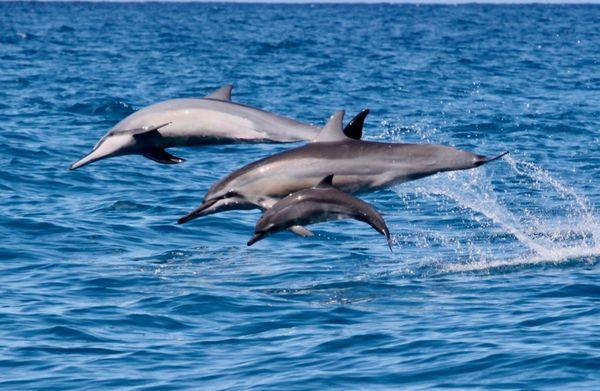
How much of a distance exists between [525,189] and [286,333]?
10165mm

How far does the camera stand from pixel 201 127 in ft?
32.2

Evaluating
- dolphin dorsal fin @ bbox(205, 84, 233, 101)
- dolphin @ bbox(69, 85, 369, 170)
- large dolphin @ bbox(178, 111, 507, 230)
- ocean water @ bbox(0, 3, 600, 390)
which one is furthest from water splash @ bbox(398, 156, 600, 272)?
dolphin @ bbox(69, 85, 369, 170)

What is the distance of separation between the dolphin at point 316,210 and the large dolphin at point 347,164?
23cm

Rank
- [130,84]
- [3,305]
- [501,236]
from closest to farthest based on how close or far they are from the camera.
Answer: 1. [3,305]
2. [501,236]
3. [130,84]

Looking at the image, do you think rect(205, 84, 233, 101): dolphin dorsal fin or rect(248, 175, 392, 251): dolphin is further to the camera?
rect(205, 84, 233, 101): dolphin dorsal fin

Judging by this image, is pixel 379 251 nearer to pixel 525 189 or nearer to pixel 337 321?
pixel 337 321

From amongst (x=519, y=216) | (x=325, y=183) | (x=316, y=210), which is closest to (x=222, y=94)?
(x=325, y=183)

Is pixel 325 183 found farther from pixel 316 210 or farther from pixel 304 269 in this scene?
pixel 304 269

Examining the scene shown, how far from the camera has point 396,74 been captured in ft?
143

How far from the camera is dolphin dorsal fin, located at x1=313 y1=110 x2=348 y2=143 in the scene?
1003cm

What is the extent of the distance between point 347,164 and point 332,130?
0.30 meters

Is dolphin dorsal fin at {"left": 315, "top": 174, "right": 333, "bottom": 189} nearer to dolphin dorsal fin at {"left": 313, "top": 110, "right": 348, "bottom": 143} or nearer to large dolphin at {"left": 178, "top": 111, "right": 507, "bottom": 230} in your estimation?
large dolphin at {"left": 178, "top": 111, "right": 507, "bottom": 230}

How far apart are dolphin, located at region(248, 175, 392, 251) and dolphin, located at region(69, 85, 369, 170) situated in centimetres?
45

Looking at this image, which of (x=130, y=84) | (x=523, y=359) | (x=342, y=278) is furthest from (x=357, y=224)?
(x=130, y=84)
